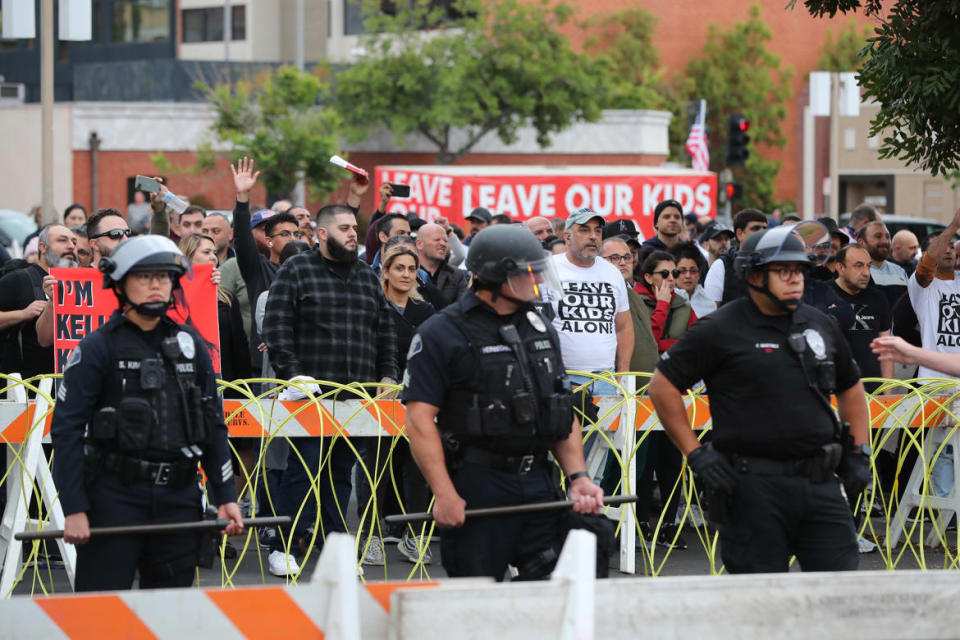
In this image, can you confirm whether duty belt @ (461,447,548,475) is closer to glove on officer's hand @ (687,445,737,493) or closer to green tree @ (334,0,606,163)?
glove on officer's hand @ (687,445,737,493)

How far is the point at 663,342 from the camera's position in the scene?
33.6ft

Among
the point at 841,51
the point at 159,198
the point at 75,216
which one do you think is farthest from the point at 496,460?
the point at 841,51

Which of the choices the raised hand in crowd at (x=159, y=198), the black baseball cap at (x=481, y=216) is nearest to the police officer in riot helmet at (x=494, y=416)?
the raised hand in crowd at (x=159, y=198)

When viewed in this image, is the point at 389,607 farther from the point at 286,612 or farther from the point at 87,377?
the point at 87,377

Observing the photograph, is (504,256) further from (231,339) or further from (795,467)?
(231,339)

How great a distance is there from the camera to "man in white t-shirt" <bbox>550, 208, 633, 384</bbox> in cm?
912

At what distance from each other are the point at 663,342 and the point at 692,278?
42.9 inches

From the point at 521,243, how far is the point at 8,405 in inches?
143

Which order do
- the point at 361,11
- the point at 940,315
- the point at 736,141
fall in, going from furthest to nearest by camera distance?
the point at 361,11 < the point at 736,141 < the point at 940,315

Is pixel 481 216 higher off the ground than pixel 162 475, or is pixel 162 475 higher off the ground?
pixel 481 216

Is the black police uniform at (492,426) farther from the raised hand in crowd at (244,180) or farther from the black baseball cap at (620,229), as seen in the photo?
the black baseball cap at (620,229)

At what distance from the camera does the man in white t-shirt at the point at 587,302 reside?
29.9ft

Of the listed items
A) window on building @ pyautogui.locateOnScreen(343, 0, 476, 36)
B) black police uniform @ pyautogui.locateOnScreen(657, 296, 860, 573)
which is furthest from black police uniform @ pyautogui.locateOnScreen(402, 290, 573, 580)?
window on building @ pyautogui.locateOnScreen(343, 0, 476, 36)

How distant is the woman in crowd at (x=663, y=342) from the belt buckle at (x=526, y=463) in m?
3.47
